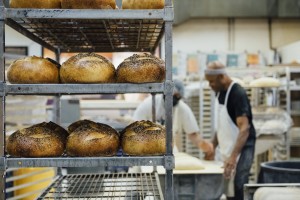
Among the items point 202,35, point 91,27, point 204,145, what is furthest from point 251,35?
point 91,27

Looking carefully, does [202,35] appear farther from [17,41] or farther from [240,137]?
[240,137]

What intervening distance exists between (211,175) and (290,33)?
24.1 ft

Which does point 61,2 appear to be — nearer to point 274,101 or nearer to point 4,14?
point 4,14

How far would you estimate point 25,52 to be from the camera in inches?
350

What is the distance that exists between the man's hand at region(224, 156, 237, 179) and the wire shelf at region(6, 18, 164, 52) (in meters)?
1.47

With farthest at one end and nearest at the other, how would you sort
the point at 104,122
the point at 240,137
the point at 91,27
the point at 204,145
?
the point at 204,145
the point at 240,137
the point at 104,122
the point at 91,27

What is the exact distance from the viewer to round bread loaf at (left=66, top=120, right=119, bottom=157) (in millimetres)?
1833

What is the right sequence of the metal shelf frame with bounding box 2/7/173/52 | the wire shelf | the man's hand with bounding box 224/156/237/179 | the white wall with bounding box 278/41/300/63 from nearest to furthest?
the metal shelf frame with bounding box 2/7/173/52, the wire shelf, the man's hand with bounding box 224/156/237/179, the white wall with bounding box 278/41/300/63

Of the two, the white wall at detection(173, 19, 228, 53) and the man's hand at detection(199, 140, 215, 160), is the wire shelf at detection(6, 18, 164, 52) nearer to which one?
the man's hand at detection(199, 140, 215, 160)

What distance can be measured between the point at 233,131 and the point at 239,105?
1.11 ft

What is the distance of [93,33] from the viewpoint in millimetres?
2342

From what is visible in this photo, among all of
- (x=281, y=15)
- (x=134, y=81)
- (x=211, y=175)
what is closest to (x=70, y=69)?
(x=134, y=81)

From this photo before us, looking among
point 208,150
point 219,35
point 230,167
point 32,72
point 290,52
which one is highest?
point 219,35

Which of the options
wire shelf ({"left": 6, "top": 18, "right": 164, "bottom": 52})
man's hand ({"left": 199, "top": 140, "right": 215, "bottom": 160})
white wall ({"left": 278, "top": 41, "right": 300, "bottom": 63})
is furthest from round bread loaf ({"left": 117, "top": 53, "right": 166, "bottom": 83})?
white wall ({"left": 278, "top": 41, "right": 300, "bottom": 63})
